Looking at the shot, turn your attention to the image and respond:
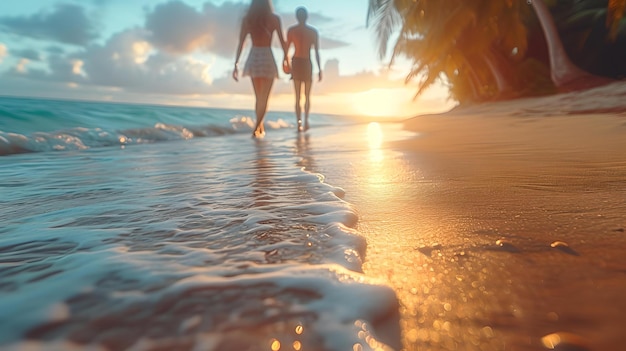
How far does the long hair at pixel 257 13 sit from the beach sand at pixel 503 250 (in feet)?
12.8

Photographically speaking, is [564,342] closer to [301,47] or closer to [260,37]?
[260,37]

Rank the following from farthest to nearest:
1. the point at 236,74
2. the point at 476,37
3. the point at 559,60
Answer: the point at 476,37
the point at 559,60
the point at 236,74

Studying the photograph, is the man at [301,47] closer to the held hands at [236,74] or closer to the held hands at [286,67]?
the held hands at [286,67]

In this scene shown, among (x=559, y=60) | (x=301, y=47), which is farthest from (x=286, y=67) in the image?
(x=559, y=60)

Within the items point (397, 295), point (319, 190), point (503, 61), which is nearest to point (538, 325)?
point (397, 295)

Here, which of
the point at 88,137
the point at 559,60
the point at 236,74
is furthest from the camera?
the point at 559,60

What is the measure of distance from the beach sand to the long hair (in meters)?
3.90

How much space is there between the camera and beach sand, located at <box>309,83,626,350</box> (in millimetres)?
480

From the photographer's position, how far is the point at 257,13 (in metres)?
4.96

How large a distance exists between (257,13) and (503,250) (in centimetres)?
491

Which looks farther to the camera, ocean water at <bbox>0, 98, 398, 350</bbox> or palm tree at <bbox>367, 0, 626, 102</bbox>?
palm tree at <bbox>367, 0, 626, 102</bbox>

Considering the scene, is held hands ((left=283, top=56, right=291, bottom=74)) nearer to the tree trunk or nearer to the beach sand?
the beach sand

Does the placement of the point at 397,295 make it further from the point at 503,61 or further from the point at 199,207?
the point at 503,61

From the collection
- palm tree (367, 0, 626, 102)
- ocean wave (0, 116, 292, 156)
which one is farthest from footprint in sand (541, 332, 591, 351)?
palm tree (367, 0, 626, 102)
